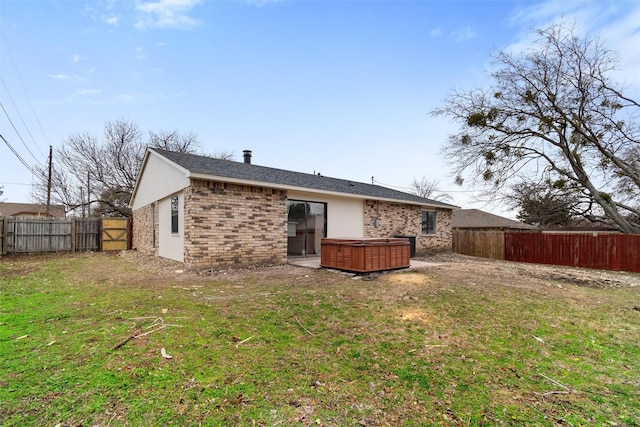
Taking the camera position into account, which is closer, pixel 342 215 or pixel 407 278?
pixel 407 278

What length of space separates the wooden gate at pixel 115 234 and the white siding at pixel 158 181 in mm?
1544

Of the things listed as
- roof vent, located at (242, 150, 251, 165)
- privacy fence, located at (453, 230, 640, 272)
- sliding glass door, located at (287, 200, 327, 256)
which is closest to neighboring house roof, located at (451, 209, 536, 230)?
privacy fence, located at (453, 230, 640, 272)

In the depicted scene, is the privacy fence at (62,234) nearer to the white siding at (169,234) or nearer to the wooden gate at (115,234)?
the wooden gate at (115,234)

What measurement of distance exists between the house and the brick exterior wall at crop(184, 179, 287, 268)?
3 cm

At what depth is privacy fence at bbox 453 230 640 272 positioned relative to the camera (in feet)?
35.8

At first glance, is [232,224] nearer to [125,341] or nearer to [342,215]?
[342,215]

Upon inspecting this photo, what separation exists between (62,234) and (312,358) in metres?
16.3

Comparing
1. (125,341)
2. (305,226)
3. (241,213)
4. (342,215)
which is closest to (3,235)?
(241,213)

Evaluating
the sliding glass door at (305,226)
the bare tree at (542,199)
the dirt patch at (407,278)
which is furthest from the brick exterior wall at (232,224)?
the bare tree at (542,199)

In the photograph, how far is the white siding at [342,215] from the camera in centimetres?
1122

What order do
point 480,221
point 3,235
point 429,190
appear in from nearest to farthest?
1. point 3,235
2. point 480,221
3. point 429,190

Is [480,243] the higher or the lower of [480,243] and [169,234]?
the lower

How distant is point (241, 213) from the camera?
8781mm

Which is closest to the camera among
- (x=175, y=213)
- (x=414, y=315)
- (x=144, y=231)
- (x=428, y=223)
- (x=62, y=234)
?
(x=414, y=315)
